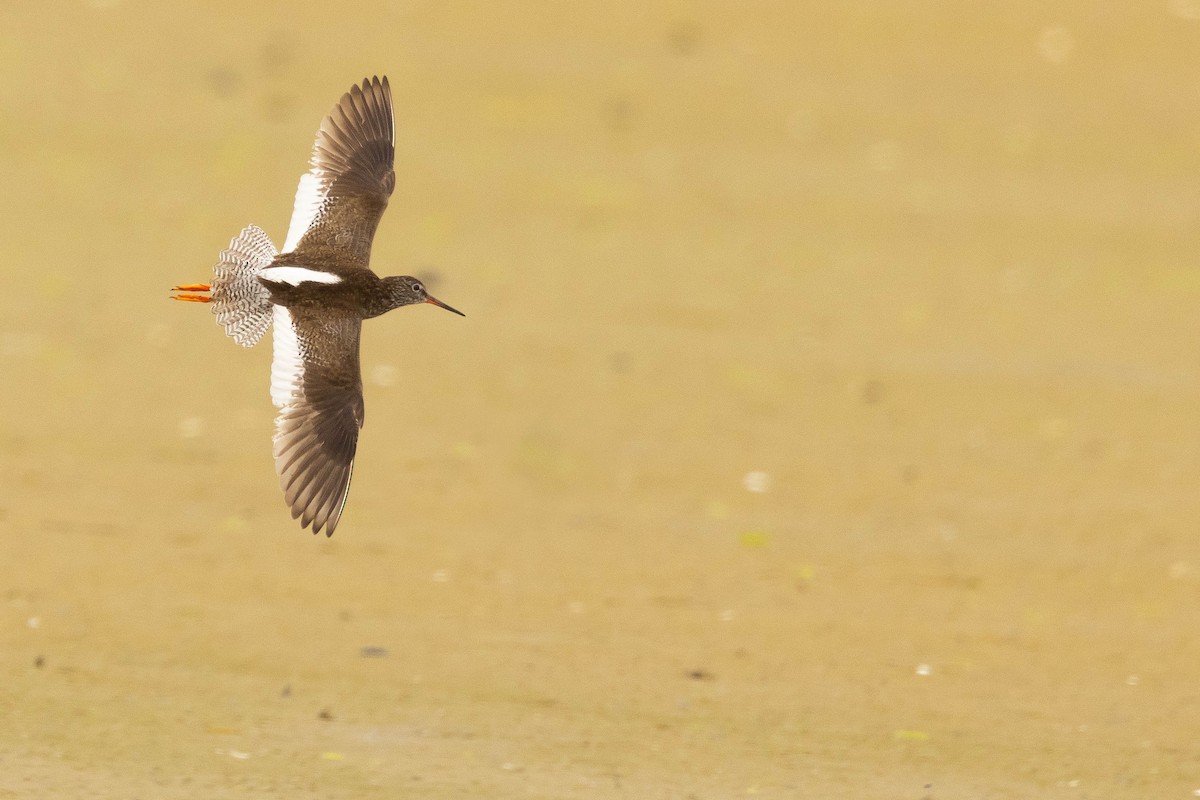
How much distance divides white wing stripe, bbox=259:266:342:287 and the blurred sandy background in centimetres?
153

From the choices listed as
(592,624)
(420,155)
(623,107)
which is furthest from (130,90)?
(592,624)

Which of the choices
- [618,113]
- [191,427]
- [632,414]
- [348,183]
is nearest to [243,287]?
[348,183]

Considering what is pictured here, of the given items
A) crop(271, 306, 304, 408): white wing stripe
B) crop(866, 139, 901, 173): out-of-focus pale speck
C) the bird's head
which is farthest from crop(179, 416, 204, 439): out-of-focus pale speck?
crop(866, 139, 901, 173): out-of-focus pale speck

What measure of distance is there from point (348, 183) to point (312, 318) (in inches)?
23.5

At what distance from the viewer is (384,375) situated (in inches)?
363

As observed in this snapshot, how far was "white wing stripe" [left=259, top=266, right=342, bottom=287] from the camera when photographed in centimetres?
Result: 483

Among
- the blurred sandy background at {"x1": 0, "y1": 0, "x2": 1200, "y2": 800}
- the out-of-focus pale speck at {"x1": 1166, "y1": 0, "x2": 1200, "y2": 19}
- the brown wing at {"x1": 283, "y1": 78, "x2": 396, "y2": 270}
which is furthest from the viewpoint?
A: the out-of-focus pale speck at {"x1": 1166, "y1": 0, "x2": 1200, "y2": 19}

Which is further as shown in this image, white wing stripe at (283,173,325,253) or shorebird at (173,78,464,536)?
white wing stripe at (283,173,325,253)

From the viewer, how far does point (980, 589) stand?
7.39 meters

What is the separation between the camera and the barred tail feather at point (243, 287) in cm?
499

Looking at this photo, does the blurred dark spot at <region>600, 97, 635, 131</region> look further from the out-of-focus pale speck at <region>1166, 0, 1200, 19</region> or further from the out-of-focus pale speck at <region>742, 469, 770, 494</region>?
the out-of-focus pale speck at <region>742, 469, 770, 494</region>

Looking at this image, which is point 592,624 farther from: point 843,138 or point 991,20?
point 991,20

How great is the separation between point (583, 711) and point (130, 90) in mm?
6995

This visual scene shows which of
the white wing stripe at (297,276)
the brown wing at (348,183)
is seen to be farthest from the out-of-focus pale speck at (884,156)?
the white wing stripe at (297,276)
